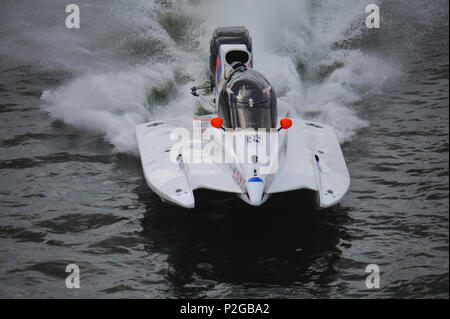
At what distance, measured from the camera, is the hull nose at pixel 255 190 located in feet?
24.0

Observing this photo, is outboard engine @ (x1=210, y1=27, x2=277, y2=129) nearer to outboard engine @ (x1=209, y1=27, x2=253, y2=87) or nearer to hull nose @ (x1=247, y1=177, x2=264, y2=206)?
outboard engine @ (x1=209, y1=27, x2=253, y2=87)

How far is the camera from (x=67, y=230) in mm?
8008

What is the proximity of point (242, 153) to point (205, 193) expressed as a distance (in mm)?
1009

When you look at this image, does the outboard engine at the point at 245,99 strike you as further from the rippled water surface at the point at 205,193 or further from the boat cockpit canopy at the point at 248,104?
the rippled water surface at the point at 205,193

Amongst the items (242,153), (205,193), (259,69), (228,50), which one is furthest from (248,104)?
(259,69)

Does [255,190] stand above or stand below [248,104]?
below

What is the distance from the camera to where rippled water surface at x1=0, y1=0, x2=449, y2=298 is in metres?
7.19

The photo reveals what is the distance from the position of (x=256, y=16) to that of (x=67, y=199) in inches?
292

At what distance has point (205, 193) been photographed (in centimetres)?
853

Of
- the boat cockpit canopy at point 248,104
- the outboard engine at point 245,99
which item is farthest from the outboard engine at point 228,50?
the boat cockpit canopy at point 248,104

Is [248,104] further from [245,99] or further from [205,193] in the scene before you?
[205,193]
